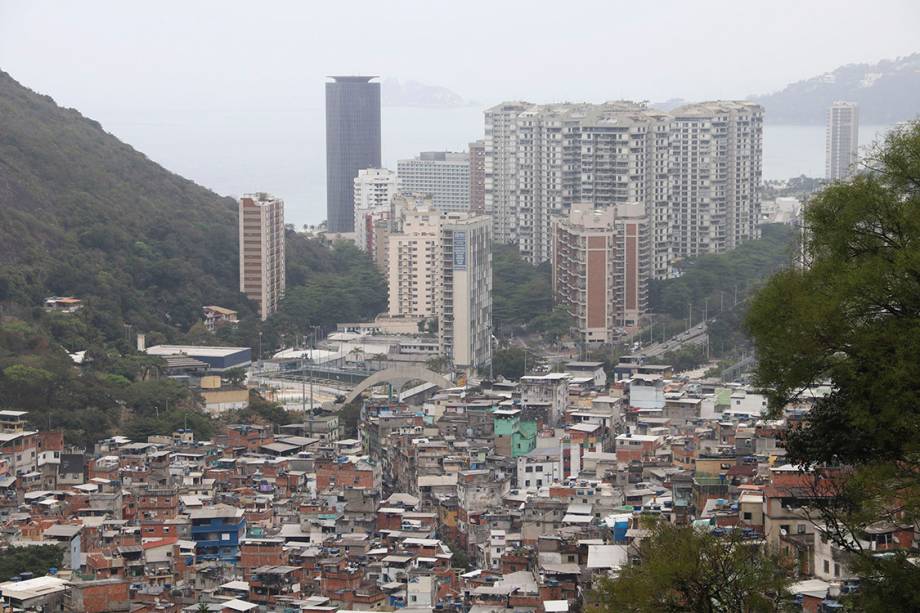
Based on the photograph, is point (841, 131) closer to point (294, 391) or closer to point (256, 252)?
point (256, 252)

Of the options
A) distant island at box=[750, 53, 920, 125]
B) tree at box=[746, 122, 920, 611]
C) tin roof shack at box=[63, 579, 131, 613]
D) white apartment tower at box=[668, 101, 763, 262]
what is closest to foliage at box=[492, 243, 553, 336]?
white apartment tower at box=[668, 101, 763, 262]

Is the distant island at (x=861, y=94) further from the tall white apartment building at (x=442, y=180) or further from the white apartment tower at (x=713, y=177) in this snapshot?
the white apartment tower at (x=713, y=177)

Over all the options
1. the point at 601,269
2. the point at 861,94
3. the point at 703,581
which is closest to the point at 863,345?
the point at 703,581

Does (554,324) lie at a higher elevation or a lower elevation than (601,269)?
lower

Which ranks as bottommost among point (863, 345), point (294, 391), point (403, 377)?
point (294, 391)

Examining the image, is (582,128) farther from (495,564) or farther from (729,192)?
(495,564)

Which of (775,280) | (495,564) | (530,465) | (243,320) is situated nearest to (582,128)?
(243,320)
